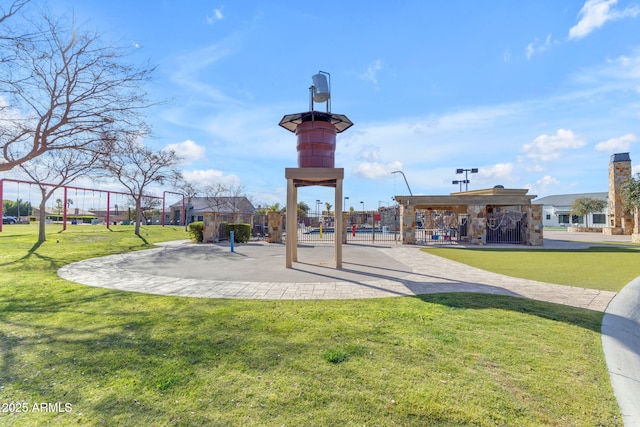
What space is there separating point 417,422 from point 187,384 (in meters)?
1.99

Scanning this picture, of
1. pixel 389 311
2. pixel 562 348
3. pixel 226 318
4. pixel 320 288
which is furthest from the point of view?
pixel 320 288

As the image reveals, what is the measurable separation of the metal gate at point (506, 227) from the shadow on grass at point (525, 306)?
15979mm

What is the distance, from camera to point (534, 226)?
58.7ft

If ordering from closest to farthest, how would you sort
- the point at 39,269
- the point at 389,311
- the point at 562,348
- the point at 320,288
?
1. the point at 562,348
2. the point at 389,311
3. the point at 320,288
4. the point at 39,269

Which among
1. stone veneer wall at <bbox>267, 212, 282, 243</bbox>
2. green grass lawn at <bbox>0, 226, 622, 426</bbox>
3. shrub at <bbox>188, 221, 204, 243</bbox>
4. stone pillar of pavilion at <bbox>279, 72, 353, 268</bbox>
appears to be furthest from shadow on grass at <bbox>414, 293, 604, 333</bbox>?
shrub at <bbox>188, 221, 204, 243</bbox>

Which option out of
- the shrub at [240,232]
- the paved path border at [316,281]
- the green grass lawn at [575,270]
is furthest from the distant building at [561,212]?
the paved path border at [316,281]

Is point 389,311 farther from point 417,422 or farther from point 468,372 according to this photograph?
point 417,422

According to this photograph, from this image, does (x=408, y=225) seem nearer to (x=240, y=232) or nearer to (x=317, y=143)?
(x=240, y=232)

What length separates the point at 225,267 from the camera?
936cm

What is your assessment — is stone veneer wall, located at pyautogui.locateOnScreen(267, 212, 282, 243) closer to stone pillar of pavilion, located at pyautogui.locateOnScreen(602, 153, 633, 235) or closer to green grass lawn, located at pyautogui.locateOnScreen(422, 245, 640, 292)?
green grass lawn, located at pyautogui.locateOnScreen(422, 245, 640, 292)

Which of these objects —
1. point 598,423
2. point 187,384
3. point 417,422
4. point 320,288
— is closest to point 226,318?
point 187,384

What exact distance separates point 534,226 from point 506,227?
6.15 ft

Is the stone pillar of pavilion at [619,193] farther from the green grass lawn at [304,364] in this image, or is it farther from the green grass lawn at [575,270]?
the green grass lawn at [304,364]

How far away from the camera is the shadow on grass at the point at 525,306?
4512 millimetres
